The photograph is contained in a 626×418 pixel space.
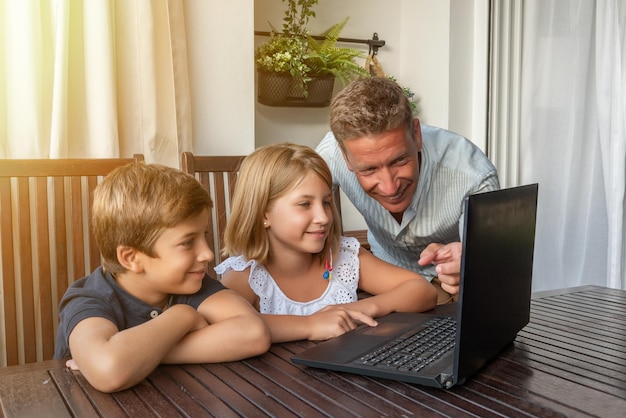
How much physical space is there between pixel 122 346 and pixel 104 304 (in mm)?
189

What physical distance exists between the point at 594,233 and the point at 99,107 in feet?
7.35

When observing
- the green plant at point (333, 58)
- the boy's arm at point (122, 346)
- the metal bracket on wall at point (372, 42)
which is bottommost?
the boy's arm at point (122, 346)

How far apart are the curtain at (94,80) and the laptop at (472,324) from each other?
1309 mm

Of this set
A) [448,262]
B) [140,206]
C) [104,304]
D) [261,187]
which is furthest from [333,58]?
[104,304]

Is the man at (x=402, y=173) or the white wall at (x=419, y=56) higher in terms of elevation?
the white wall at (x=419, y=56)

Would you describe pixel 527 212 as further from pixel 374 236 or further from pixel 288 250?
pixel 374 236

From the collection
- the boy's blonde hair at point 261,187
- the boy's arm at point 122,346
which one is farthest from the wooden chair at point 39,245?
the boy's arm at point 122,346

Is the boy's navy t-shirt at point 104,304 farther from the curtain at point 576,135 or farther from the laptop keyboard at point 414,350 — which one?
the curtain at point 576,135

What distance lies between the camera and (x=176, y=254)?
1108 mm

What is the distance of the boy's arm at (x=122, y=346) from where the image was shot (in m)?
0.84

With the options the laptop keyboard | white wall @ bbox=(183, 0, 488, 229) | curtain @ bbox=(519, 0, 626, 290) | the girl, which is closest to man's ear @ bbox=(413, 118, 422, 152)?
the girl

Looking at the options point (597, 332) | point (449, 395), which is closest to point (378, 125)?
point (597, 332)

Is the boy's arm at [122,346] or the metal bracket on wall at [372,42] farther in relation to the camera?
the metal bracket on wall at [372,42]

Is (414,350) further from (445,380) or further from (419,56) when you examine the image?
(419,56)
